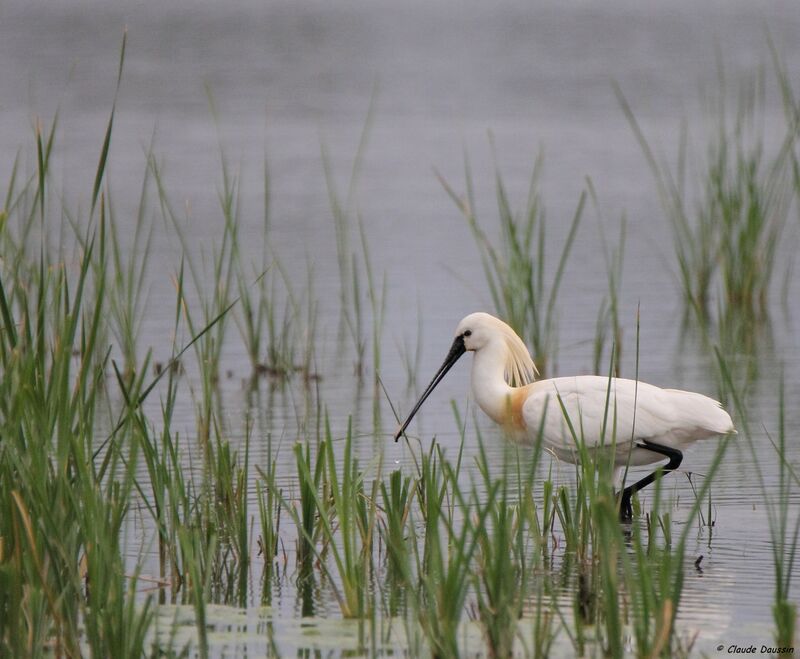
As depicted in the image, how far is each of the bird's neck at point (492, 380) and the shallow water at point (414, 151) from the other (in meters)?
0.43

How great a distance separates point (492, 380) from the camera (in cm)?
739

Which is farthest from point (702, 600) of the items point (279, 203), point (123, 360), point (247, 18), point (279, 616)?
point (247, 18)

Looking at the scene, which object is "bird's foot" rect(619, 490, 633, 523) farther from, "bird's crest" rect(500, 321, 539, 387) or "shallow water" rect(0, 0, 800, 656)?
"bird's crest" rect(500, 321, 539, 387)

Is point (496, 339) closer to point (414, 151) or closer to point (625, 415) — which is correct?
point (625, 415)

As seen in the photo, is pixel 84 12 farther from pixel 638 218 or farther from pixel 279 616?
pixel 279 616

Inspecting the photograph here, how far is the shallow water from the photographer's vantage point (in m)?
7.61

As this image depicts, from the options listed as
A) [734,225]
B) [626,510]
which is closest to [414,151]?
[734,225]

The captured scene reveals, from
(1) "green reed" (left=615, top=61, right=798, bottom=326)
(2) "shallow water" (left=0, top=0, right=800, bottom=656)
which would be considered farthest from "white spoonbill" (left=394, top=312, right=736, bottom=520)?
(1) "green reed" (left=615, top=61, right=798, bottom=326)

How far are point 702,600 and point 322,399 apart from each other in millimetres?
3933

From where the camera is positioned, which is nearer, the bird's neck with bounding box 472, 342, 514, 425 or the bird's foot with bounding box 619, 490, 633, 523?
the bird's foot with bounding box 619, 490, 633, 523

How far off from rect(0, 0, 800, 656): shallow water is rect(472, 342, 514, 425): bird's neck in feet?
1.41

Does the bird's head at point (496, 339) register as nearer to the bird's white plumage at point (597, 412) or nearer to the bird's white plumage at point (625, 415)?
the bird's white plumage at point (597, 412)

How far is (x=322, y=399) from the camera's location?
8.75m

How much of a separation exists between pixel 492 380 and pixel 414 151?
12805 millimetres
